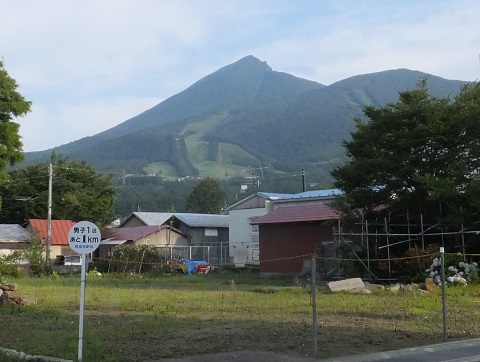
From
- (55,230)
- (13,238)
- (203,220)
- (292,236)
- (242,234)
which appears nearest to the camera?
(292,236)

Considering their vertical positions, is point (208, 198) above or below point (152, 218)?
above

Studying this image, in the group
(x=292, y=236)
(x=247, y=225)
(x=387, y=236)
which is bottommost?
(x=387, y=236)

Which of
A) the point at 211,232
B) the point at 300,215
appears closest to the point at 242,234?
the point at 211,232

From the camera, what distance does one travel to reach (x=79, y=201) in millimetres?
62531

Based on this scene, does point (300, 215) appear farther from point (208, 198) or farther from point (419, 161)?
point (208, 198)

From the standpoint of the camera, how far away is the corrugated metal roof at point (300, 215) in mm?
40281

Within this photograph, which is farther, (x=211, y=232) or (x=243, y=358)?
(x=211, y=232)

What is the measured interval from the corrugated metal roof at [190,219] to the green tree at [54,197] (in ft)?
16.7

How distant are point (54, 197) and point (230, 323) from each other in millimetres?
49166

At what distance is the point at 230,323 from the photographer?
53.6 feet

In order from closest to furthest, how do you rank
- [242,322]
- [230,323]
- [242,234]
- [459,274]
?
[230,323]
[242,322]
[459,274]
[242,234]

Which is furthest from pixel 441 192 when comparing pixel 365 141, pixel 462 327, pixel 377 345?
pixel 377 345

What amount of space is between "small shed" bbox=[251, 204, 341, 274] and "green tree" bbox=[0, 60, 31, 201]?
14.8 meters

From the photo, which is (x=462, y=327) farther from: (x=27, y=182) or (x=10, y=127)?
(x=27, y=182)
